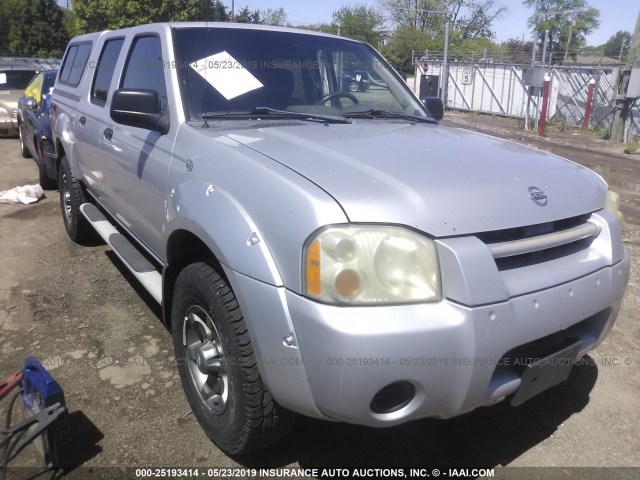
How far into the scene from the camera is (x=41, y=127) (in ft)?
24.1

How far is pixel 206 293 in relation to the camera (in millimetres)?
2328

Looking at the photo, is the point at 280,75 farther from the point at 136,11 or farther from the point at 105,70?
the point at 136,11

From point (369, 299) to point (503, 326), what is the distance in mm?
475

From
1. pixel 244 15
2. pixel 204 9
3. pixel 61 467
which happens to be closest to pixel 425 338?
pixel 61 467

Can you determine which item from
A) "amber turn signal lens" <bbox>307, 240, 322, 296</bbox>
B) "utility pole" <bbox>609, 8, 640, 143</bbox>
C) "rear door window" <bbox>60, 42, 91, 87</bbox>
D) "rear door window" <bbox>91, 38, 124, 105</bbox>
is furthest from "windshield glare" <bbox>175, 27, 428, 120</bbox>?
"utility pole" <bbox>609, 8, 640, 143</bbox>

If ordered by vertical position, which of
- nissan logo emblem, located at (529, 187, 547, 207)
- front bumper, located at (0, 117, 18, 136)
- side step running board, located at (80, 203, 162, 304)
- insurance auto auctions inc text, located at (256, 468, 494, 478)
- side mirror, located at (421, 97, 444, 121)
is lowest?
insurance auto auctions inc text, located at (256, 468, 494, 478)

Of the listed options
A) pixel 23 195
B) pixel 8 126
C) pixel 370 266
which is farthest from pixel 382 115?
pixel 8 126

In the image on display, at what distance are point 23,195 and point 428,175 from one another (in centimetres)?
635

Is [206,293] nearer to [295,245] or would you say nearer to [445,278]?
[295,245]

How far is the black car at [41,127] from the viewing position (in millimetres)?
Result: 7063

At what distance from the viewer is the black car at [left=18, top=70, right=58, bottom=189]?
7.06 meters

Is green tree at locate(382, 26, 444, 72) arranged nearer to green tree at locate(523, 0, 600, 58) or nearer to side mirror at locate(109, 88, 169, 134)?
green tree at locate(523, 0, 600, 58)

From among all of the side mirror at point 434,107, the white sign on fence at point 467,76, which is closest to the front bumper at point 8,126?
the side mirror at point 434,107

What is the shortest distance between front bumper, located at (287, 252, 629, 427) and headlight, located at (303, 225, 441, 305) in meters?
0.05
